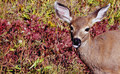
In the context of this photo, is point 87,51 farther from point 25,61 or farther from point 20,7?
point 20,7

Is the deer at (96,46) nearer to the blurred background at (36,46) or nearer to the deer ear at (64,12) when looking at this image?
the deer ear at (64,12)

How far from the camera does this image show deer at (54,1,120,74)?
4.77 m

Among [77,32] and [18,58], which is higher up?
[77,32]

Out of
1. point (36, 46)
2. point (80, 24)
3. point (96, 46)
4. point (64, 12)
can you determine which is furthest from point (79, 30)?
point (36, 46)

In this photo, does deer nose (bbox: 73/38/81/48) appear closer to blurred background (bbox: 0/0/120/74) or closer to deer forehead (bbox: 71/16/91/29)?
deer forehead (bbox: 71/16/91/29)

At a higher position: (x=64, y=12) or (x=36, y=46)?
(x=64, y=12)

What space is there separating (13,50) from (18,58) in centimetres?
Result: 21

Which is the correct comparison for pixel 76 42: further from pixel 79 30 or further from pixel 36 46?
pixel 36 46

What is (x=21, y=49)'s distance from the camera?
5.28m

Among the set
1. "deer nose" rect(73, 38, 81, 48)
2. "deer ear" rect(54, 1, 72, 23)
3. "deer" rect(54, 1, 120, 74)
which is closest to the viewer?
"deer nose" rect(73, 38, 81, 48)

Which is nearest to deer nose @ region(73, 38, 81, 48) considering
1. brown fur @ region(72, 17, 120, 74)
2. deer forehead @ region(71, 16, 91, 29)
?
brown fur @ region(72, 17, 120, 74)

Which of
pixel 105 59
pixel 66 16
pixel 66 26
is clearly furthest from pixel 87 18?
pixel 66 26

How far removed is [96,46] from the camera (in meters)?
4.96

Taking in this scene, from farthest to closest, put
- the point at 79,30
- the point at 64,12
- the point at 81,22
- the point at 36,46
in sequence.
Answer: the point at 36,46
the point at 64,12
the point at 81,22
the point at 79,30
